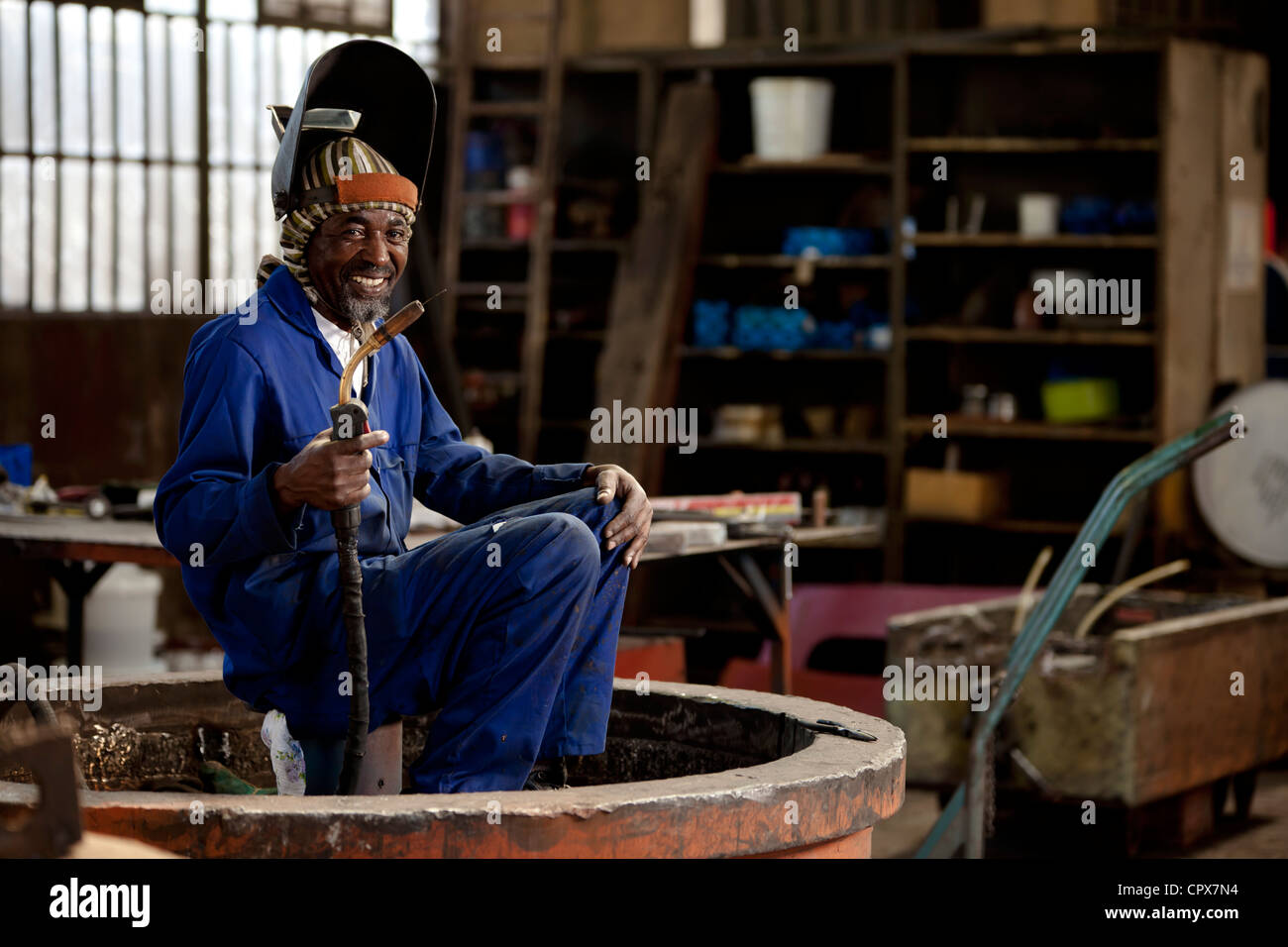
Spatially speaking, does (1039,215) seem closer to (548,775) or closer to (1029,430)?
(1029,430)

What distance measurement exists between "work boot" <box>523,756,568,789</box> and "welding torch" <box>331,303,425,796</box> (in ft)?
1.07

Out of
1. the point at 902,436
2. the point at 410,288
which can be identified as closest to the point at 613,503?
the point at 902,436

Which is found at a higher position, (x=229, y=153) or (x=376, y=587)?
(x=229, y=153)

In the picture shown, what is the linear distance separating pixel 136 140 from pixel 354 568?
6.70 metres

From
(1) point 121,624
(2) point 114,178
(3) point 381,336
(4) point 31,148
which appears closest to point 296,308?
(3) point 381,336

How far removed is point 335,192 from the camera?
9.03 ft

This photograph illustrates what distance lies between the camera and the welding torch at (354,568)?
246 centimetres

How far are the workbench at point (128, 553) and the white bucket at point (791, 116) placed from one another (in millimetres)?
3692

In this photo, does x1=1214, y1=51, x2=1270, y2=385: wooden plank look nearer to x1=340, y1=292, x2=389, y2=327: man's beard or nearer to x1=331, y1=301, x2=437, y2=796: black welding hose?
x1=340, y1=292, x2=389, y2=327: man's beard

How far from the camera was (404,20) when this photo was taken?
9633mm

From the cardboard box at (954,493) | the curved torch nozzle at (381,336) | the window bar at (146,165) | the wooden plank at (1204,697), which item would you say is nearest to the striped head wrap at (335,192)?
the curved torch nozzle at (381,336)

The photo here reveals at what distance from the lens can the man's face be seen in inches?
109

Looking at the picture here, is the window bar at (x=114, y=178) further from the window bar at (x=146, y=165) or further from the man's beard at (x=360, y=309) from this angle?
the man's beard at (x=360, y=309)

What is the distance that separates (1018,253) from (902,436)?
1120mm
